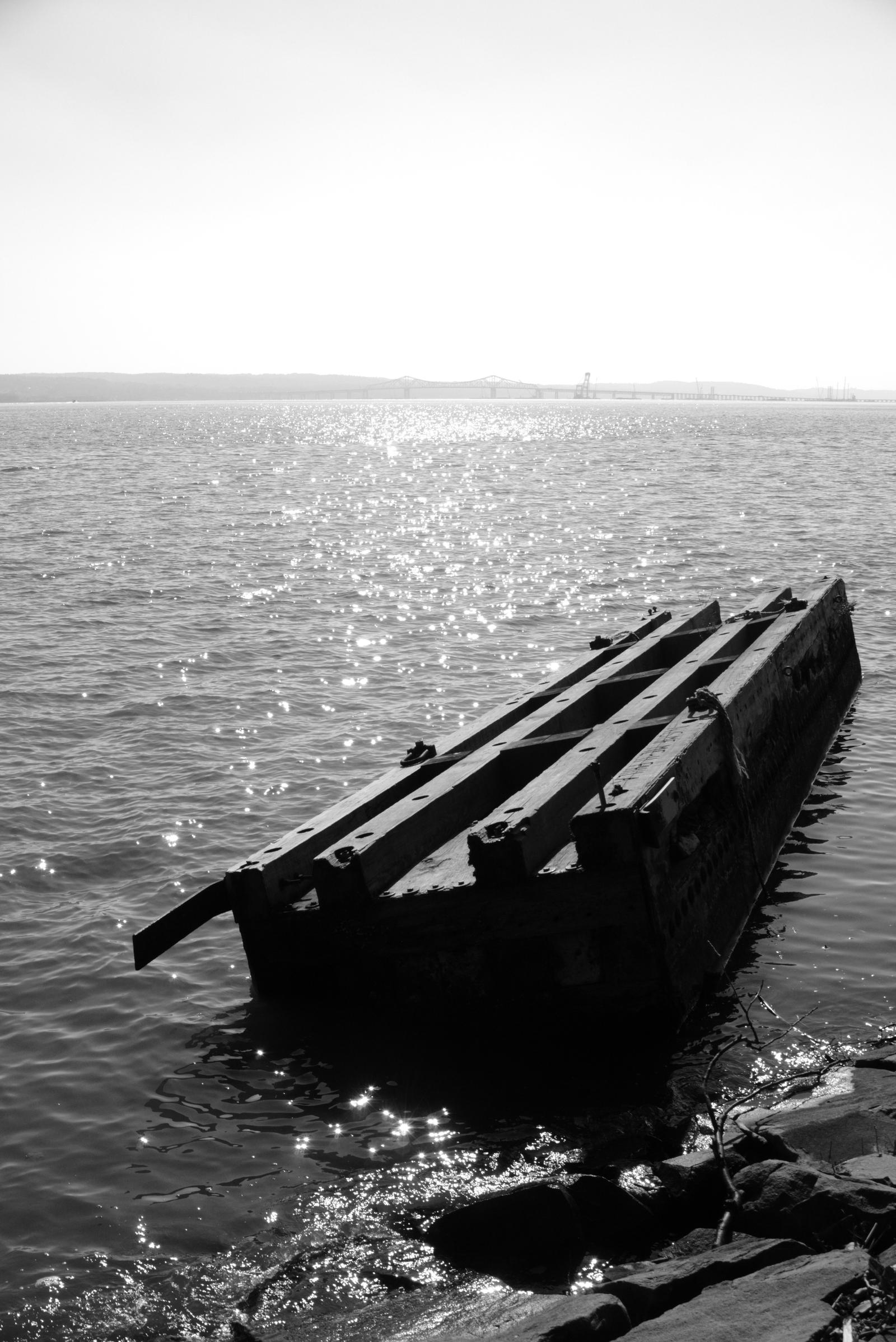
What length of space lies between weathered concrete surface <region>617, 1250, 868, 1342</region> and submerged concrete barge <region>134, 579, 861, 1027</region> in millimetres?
2152

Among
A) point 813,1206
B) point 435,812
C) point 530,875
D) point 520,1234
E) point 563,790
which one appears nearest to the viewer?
point 813,1206

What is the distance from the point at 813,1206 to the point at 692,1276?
1.83 feet

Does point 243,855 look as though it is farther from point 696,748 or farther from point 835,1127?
point 835,1127

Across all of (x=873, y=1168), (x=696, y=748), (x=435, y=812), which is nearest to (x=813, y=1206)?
(x=873, y=1168)

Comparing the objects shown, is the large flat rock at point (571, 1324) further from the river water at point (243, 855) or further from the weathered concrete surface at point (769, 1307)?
the river water at point (243, 855)

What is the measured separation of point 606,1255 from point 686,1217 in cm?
34

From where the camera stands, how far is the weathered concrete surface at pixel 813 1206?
13.2 feet

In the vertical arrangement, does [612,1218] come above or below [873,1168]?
below

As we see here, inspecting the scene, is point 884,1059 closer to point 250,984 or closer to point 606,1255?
point 606,1255

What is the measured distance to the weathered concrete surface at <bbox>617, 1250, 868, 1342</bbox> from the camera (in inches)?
133

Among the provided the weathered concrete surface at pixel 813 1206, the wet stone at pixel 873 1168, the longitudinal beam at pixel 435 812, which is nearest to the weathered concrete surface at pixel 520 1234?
the weathered concrete surface at pixel 813 1206

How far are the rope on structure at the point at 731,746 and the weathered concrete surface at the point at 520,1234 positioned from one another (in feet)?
11.5

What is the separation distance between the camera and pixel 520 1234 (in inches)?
177

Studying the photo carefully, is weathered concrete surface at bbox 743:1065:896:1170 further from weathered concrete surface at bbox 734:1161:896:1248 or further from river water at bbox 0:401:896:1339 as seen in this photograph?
river water at bbox 0:401:896:1339
